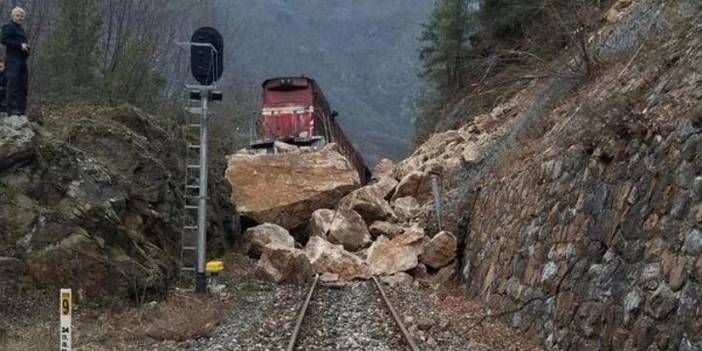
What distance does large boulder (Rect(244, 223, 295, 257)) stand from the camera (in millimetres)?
18375

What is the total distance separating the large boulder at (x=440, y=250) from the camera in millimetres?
14812

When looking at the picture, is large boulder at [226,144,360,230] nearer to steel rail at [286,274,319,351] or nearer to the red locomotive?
the red locomotive

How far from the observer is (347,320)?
11.0 metres

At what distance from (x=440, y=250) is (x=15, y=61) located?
8788 mm

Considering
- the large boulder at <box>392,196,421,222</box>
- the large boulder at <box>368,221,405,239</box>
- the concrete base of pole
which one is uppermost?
the concrete base of pole

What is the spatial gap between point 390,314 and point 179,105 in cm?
1815

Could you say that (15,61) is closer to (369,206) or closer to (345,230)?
(345,230)

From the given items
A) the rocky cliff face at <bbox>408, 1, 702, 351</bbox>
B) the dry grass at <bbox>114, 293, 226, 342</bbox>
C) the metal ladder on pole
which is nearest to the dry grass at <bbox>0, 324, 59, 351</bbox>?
the dry grass at <bbox>114, 293, 226, 342</bbox>

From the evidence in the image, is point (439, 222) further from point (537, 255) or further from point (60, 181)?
point (60, 181)

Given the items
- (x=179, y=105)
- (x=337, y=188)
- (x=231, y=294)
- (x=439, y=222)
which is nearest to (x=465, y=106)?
(x=337, y=188)

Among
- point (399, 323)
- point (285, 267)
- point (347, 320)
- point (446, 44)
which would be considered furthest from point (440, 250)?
point (446, 44)

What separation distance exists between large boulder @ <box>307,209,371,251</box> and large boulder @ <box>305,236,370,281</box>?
5.01ft

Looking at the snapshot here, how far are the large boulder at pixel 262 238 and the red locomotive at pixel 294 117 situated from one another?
29.9 feet

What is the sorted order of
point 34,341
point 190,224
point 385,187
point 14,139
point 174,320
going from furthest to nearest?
point 385,187 < point 190,224 < point 14,139 < point 174,320 < point 34,341
